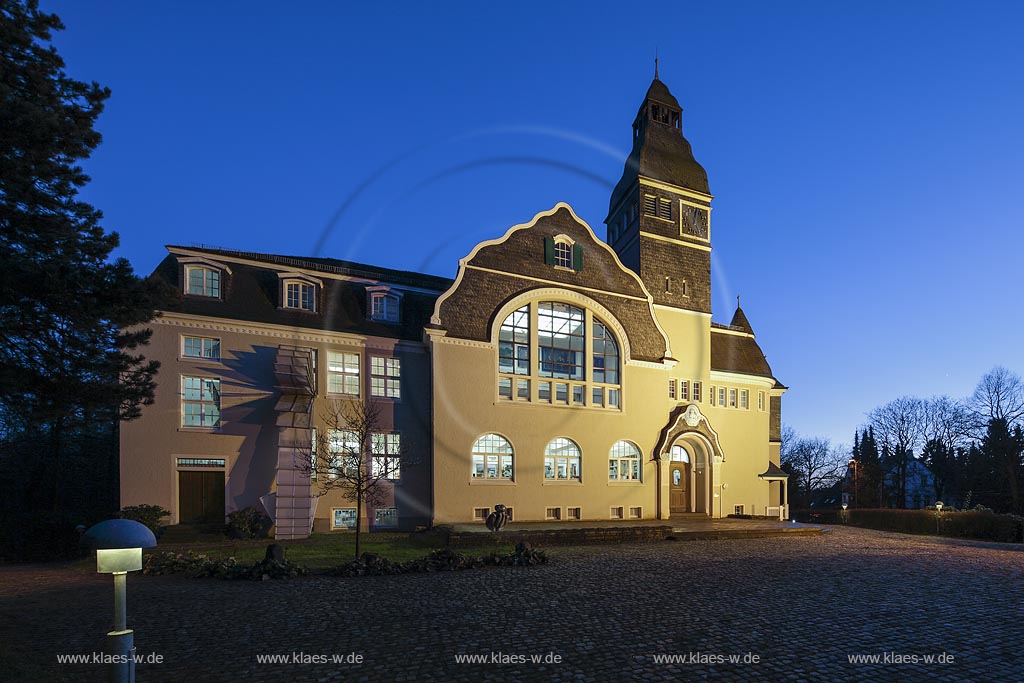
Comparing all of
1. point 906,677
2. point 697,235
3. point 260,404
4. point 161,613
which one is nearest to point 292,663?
point 161,613

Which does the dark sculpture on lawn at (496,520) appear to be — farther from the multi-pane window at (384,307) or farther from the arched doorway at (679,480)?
the arched doorway at (679,480)

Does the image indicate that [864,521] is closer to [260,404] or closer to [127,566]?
[260,404]

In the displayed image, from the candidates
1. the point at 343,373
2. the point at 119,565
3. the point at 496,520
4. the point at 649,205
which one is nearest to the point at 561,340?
the point at 496,520

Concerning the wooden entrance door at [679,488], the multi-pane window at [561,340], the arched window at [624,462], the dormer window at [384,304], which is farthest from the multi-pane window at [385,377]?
the wooden entrance door at [679,488]

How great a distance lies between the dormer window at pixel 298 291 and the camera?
77.5 feet

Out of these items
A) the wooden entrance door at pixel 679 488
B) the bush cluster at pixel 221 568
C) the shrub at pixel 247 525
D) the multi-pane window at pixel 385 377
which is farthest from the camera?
the wooden entrance door at pixel 679 488

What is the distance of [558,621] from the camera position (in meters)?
9.30

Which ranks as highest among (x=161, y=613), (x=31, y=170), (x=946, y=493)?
(x=31, y=170)

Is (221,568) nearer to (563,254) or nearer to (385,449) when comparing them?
(385,449)

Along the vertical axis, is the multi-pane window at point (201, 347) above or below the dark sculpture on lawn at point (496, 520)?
above

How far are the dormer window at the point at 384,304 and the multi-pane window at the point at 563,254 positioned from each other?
784 centimetres

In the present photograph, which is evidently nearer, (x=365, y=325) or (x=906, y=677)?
(x=906, y=677)

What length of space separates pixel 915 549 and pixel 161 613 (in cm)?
2357

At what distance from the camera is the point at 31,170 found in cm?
977
